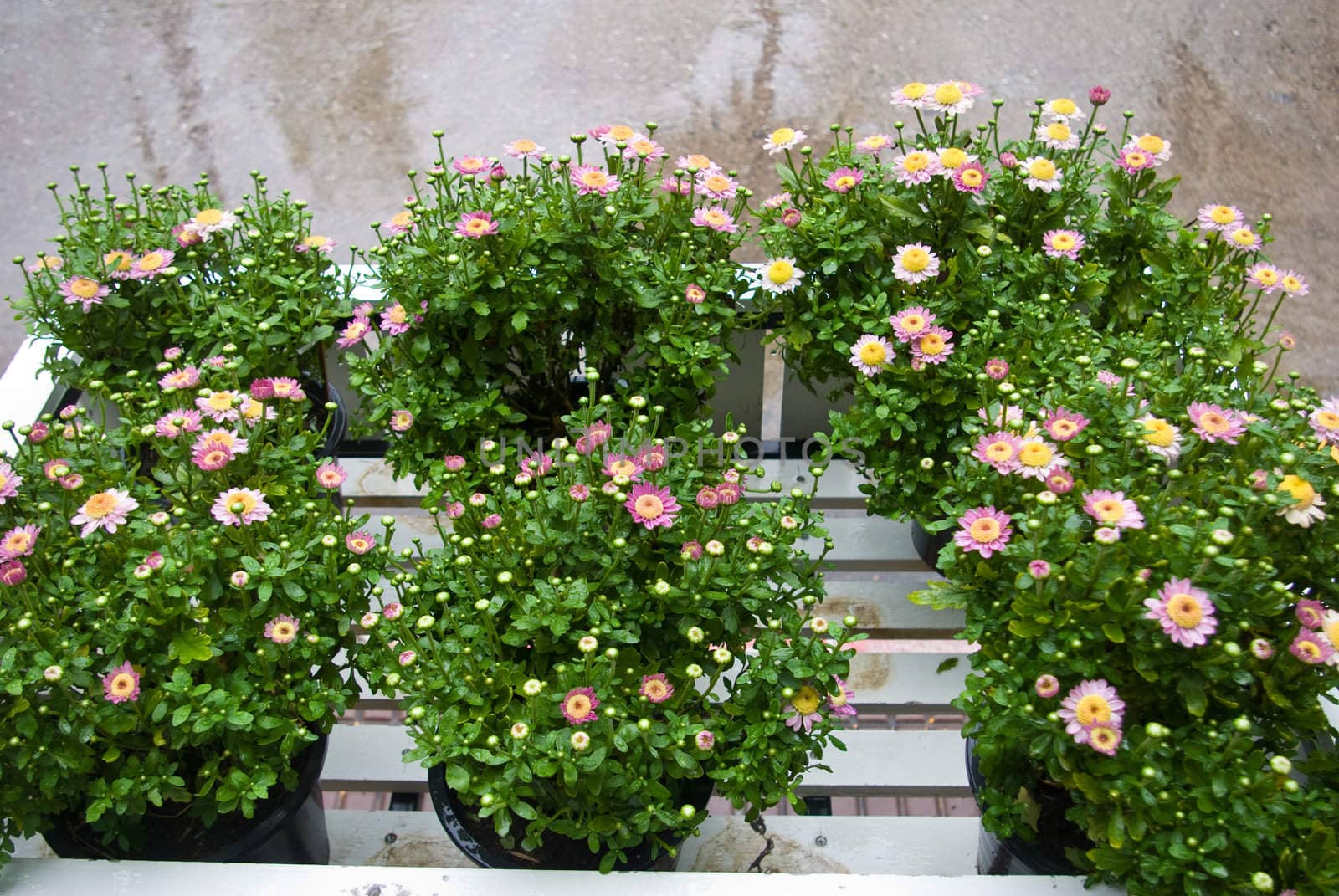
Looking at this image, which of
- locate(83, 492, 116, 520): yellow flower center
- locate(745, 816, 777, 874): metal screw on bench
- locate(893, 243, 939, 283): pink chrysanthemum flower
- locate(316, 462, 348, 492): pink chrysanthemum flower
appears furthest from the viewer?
locate(893, 243, 939, 283): pink chrysanthemum flower

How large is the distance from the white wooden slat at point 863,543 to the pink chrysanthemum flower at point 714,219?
20.8 inches

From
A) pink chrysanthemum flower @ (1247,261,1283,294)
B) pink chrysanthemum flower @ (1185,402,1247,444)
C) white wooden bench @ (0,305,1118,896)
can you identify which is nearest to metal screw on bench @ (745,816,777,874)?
white wooden bench @ (0,305,1118,896)

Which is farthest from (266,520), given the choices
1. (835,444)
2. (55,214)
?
(55,214)

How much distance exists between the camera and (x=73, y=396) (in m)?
1.92

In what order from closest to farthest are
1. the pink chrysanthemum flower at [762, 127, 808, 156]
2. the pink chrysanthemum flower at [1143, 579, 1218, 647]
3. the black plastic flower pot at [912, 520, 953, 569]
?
the pink chrysanthemum flower at [1143, 579, 1218, 647], the pink chrysanthemum flower at [762, 127, 808, 156], the black plastic flower pot at [912, 520, 953, 569]

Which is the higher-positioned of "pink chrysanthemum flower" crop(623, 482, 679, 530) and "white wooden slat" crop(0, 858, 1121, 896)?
"pink chrysanthemum flower" crop(623, 482, 679, 530)

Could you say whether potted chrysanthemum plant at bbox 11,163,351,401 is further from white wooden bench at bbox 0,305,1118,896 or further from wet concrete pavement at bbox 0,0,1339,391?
wet concrete pavement at bbox 0,0,1339,391

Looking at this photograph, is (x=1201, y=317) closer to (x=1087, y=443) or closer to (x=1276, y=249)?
(x=1087, y=443)

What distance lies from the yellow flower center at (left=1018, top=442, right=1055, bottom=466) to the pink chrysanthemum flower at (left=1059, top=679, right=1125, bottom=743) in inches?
10.6

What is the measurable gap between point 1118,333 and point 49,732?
1647mm

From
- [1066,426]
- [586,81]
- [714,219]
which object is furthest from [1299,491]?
[586,81]

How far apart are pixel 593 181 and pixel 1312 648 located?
3.58ft

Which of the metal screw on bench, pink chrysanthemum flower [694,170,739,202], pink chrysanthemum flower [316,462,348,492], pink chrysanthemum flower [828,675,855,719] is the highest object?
pink chrysanthemum flower [694,170,739,202]

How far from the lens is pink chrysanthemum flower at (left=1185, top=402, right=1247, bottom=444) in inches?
52.1
